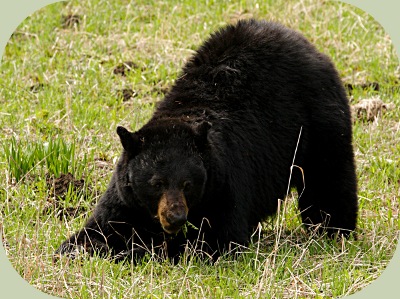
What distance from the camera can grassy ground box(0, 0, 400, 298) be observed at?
7.59 meters

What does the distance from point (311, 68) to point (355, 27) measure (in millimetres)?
4947

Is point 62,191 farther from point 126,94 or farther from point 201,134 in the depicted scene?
point 126,94

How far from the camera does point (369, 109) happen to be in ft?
38.5

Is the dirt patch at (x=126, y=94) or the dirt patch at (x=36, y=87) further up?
the dirt patch at (x=36, y=87)

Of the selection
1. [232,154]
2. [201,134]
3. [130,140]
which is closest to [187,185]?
[201,134]

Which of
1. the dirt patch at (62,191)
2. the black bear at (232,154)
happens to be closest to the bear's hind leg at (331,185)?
the black bear at (232,154)

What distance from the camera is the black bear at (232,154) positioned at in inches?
309

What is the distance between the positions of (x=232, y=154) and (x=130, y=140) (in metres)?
1.04

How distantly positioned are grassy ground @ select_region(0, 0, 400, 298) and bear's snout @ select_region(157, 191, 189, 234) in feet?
1.20

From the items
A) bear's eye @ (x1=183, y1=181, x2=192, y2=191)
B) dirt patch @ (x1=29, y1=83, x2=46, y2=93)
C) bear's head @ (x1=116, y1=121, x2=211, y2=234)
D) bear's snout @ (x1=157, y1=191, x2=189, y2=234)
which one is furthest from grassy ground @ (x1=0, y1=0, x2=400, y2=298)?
bear's eye @ (x1=183, y1=181, x2=192, y2=191)

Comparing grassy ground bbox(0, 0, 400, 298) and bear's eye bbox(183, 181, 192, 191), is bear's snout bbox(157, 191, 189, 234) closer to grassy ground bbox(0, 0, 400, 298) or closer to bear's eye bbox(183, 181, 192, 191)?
bear's eye bbox(183, 181, 192, 191)

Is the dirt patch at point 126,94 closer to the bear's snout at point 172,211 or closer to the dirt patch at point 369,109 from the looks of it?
the dirt patch at point 369,109

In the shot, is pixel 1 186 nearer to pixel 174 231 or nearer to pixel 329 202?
pixel 174 231

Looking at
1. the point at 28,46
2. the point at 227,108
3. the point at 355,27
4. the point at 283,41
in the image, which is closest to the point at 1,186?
the point at 227,108
